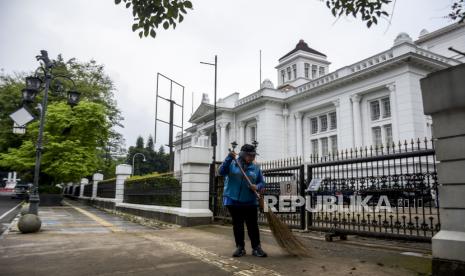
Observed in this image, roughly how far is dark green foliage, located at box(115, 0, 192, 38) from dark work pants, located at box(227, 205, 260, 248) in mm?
2961

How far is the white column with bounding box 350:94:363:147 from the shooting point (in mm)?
27078

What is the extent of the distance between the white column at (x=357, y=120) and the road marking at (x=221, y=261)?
76.1ft

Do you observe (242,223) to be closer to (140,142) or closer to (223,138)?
(223,138)

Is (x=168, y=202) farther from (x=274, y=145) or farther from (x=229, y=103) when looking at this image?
(x=229, y=103)

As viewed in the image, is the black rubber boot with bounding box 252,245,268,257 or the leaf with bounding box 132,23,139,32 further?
the leaf with bounding box 132,23,139,32

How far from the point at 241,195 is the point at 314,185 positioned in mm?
2895

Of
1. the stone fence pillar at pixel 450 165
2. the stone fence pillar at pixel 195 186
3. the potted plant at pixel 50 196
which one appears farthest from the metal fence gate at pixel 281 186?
the potted plant at pixel 50 196

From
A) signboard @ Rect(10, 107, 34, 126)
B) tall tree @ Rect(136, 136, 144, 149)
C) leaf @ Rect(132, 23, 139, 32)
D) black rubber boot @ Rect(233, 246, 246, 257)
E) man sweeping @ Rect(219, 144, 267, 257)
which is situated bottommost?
black rubber boot @ Rect(233, 246, 246, 257)

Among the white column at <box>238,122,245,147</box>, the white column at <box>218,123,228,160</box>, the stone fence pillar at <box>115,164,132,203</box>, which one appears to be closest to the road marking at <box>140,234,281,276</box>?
the stone fence pillar at <box>115,164,132,203</box>

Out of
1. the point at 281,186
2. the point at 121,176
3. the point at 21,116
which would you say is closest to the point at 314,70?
the point at 121,176

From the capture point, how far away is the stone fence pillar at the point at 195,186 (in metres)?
9.81

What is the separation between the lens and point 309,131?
33594mm

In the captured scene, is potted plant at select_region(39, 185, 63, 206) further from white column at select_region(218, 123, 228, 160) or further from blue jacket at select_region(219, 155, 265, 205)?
blue jacket at select_region(219, 155, 265, 205)

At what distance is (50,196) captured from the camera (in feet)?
71.4
